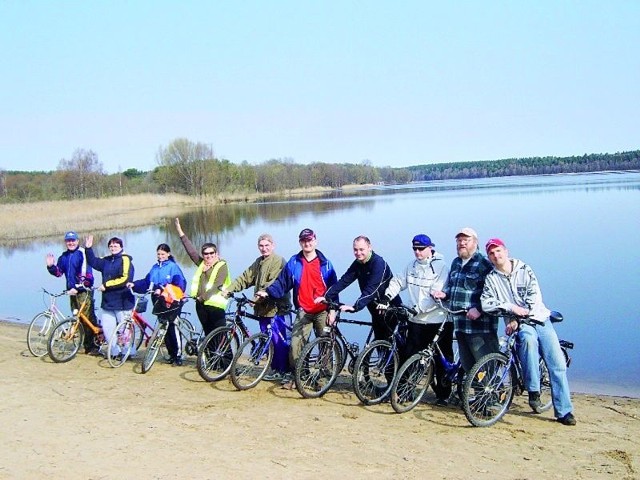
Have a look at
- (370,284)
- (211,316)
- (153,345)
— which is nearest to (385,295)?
(370,284)

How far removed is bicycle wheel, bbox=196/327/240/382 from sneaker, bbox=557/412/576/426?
3.40 m

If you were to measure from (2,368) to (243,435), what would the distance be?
4.11 meters

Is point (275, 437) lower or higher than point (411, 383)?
lower

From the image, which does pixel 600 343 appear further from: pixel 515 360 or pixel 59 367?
pixel 59 367

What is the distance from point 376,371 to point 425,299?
882 mm

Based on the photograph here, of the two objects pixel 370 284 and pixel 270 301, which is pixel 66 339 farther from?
pixel 370 284

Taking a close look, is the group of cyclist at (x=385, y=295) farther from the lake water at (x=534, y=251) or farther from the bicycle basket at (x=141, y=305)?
the lake water at (x=534, y=251)

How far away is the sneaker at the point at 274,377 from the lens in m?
6.99

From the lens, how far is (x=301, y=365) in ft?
20.4

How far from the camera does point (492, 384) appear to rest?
5523 millimetres

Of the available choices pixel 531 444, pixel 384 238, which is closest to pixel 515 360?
pixel 531 444

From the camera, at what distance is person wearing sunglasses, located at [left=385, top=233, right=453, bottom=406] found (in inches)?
233

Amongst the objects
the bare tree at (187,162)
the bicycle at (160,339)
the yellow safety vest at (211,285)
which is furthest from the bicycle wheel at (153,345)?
the bare tree at (187,162)

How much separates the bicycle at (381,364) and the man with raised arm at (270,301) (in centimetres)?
110
